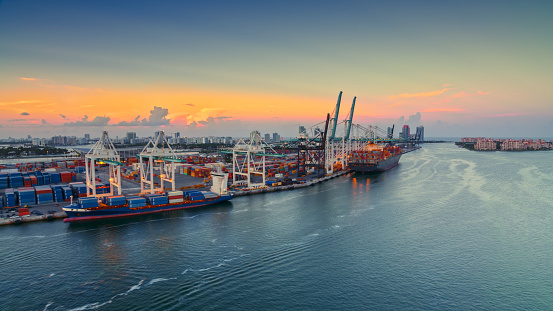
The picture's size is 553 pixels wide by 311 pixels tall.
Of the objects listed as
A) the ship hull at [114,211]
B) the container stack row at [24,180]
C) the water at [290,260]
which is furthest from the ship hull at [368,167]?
the container stack row at [24,180]

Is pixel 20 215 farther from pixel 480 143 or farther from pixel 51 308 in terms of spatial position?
pixel 480 143

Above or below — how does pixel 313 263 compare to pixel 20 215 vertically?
below

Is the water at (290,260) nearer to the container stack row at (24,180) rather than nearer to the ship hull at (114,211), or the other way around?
the ship hull at (114,211)

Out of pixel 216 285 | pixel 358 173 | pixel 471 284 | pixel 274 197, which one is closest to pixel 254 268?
pixel 216 285

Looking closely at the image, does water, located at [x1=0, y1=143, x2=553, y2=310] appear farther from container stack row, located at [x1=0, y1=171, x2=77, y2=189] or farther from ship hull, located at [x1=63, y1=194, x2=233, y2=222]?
container stack row, located at [x1=0, y1=171, x2=77, y2=189]

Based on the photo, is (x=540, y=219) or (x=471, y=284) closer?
(x=471, y=284)

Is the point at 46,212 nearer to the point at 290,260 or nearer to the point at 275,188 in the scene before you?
the point at 290,260

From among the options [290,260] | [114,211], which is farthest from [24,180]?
[290,260]
